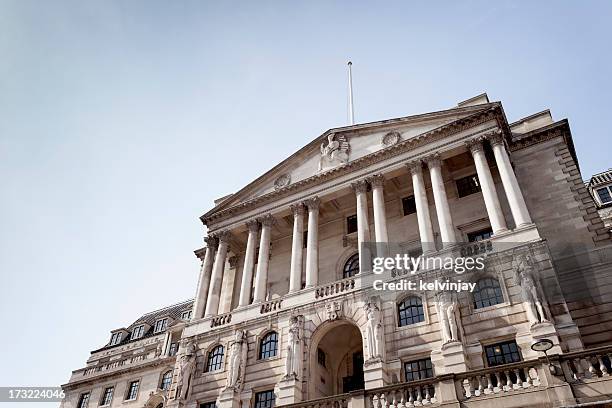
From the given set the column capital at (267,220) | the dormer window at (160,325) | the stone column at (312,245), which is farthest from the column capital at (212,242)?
the dormer window at (160,325)

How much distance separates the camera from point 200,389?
2941 centimetres

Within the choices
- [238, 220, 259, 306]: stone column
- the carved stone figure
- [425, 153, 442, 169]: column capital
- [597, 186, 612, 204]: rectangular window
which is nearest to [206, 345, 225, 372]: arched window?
[238, 220, 259, 306]: stone column

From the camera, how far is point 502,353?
2217cm

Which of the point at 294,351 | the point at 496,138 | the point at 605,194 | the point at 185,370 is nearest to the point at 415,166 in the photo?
the point at 496,138

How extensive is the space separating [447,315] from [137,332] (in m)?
48.7

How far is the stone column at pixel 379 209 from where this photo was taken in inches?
1208

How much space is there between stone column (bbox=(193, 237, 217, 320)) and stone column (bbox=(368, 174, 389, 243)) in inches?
557

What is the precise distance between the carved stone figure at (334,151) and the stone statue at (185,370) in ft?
53.6

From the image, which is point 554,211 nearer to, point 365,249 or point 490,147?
point 490,147

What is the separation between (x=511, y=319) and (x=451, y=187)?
1297 centimetres

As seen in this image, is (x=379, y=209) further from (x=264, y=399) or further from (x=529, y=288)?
(x=264, y=399)

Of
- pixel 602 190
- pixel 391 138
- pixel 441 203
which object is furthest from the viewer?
pixel 602 190

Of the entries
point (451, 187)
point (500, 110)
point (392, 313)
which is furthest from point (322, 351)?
point (500, 110)

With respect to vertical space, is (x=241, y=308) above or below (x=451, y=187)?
below
